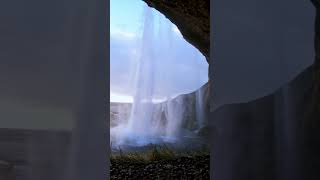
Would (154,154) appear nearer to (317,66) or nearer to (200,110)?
(200,110)

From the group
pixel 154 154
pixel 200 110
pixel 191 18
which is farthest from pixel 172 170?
pixel 191 18

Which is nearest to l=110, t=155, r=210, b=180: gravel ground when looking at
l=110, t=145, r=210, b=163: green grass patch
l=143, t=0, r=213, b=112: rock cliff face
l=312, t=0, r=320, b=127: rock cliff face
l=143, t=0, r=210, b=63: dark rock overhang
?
l=110, t=145, r=210, b=163: green grass patch

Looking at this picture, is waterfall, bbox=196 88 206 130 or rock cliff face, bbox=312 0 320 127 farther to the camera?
waterfall, bbox=196 88 206 130

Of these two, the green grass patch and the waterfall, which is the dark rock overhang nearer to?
the waterfall

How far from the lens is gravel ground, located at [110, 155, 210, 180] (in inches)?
82.2

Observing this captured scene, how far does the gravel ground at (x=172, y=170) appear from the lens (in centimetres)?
209

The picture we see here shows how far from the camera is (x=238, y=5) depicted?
137cm

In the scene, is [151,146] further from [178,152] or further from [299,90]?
[299,90]

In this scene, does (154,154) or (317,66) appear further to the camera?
(154,154)

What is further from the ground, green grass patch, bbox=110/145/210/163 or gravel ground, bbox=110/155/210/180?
green grass patch, bbox=110/145/210/163

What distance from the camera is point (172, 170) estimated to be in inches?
85.8

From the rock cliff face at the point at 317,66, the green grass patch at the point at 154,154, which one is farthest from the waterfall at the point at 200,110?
the rock cliff face at the point at 317,66

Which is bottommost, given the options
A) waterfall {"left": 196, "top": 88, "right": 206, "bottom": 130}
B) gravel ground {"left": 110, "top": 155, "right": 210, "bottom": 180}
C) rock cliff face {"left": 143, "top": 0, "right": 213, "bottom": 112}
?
gravel ground {"left": 110, "top": 155, "right": 210, "bottom": 180}

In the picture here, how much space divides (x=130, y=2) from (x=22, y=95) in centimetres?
101
